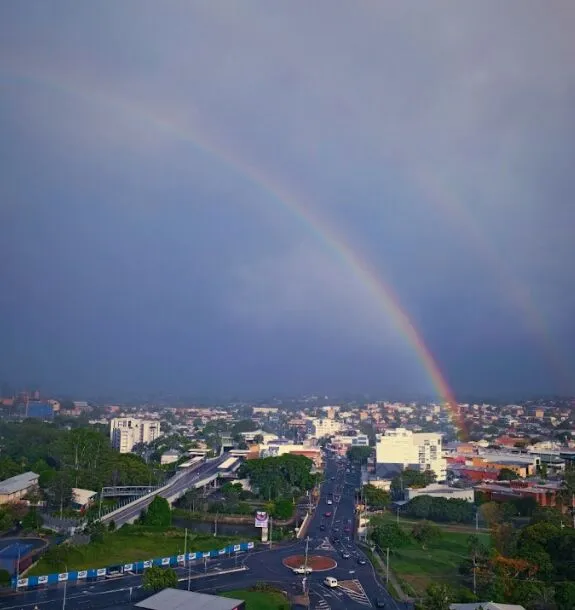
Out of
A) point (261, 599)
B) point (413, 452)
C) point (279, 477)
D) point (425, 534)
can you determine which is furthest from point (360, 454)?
point (261, 599)

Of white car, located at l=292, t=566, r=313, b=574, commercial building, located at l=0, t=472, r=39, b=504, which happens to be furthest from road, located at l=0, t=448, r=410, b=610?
commercial building, located at l=0, t=472, r=39, b=504

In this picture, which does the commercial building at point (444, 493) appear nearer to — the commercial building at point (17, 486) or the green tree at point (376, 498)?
the green tree at point (376, 498)

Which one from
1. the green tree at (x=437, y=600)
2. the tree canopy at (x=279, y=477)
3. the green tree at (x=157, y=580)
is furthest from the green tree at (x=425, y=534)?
the tree canopy at (x=279, y=477)

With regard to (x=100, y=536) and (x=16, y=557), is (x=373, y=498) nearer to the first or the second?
(x=100, y=536)

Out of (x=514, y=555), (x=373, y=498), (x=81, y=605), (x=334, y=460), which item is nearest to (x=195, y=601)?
(x=81, y=605)

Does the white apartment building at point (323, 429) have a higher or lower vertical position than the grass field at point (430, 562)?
higher

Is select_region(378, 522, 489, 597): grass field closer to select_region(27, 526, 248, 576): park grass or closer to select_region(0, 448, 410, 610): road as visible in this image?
select_region(0, 448, 410, 610): road
